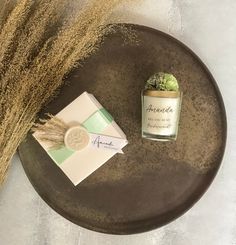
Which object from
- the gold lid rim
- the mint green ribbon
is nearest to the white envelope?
the mint green ribbon

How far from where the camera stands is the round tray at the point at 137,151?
1061mm

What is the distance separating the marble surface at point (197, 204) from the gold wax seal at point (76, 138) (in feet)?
0.54

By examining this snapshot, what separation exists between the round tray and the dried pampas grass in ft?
0.16

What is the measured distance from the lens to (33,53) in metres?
1.06

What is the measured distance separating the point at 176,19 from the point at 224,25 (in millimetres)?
114

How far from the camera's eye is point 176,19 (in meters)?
1.10

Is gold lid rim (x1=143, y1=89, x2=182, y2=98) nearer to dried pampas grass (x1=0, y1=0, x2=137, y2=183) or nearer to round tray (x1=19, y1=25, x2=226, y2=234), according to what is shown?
round tray (x1=19, y1=25, x2=226, y2=234)

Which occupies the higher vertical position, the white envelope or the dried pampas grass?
the dried pampas grass

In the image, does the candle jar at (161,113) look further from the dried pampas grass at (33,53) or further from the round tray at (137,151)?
the dried pampas grass at (33,53)

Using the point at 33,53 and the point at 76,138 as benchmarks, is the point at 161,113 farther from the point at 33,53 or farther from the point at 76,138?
the point at 33,53

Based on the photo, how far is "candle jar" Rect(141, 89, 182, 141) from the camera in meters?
0.99

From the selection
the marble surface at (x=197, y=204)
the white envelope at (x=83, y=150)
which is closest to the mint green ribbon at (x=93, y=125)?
the white envelope at (x=83, y=150)

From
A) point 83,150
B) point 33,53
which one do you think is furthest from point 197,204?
point 33,53

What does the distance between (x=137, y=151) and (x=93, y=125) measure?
0.39ft
